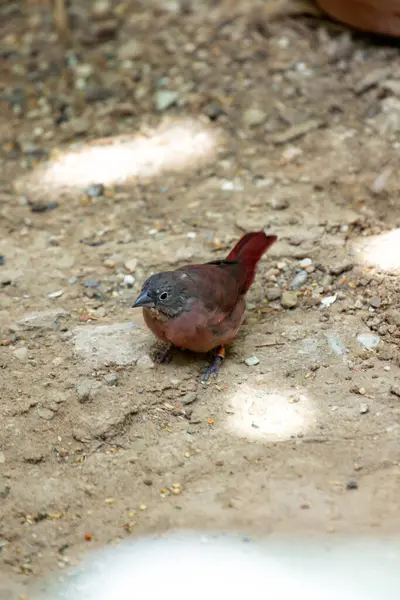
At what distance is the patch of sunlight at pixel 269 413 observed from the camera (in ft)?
12.0

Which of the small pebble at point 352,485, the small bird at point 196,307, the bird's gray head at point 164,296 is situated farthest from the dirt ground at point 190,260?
the bird's gray head at point 164,296

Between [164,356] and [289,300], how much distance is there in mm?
773

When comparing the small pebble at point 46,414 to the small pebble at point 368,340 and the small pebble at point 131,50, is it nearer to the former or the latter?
the small pebble at point 368,340

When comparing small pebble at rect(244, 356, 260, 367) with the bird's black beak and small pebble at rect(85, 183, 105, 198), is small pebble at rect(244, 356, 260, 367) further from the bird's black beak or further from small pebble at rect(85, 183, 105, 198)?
small pebble at rect(85, 183, 105, 198)

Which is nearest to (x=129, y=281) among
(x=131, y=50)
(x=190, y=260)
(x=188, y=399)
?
(x=190, y=260)

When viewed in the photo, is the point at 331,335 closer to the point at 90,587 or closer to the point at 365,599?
the point at 365,599

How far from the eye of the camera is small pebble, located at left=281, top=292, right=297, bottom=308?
4422 mm

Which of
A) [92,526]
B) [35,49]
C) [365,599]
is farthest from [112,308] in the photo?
[35,49]

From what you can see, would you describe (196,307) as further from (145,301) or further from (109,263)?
(109,263)

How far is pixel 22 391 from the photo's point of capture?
13.0 feet

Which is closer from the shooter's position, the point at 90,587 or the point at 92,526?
the point at 90,587

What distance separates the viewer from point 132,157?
579 cm

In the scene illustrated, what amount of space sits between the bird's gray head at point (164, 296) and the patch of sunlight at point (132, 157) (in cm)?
177

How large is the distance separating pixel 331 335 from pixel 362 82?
101 inches
